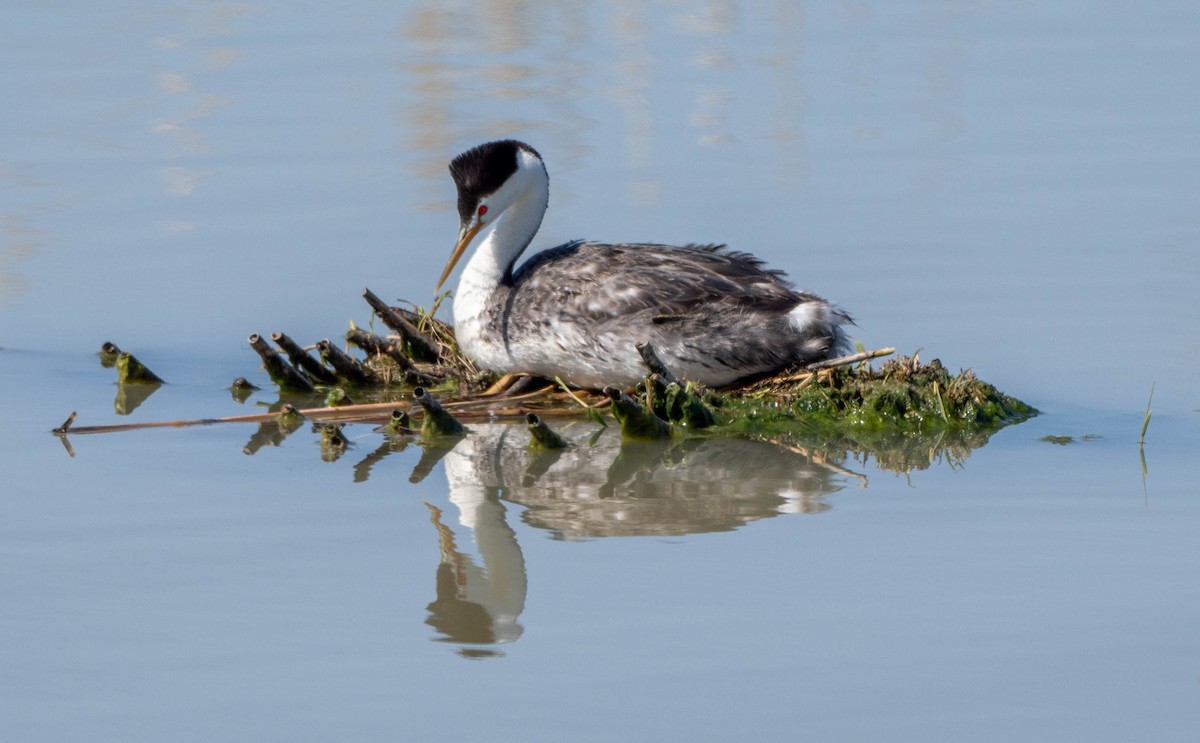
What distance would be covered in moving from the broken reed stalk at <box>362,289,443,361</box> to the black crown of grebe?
316 mm

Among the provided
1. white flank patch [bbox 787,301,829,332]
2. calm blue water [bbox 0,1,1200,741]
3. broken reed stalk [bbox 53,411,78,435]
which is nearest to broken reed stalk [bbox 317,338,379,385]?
calm blue water [bbox 0,1,1200,741]

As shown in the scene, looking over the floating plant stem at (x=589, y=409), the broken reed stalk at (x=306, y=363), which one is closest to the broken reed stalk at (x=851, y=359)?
the floating plant stem at (x=589, y=409)

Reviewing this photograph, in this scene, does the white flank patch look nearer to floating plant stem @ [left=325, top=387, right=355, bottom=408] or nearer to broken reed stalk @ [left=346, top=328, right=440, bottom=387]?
broken reed stalk @ [left=346, top=328, right=440, bottom=387]

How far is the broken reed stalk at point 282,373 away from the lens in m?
8.48

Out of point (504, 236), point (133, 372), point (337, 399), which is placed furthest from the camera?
point (504, 236)

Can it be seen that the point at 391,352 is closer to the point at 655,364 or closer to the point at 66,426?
the point at 655,364

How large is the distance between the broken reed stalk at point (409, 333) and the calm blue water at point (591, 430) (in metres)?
0.62

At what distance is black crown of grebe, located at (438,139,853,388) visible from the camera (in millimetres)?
8195

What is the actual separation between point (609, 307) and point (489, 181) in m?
0.93

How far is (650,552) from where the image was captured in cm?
641

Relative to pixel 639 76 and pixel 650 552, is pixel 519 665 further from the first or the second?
pixel 639 76

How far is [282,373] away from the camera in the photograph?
865 cm

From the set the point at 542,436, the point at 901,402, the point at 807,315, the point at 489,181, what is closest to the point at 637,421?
the point at 542,436

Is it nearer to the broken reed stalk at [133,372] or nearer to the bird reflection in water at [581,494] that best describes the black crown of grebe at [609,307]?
the bird reflection in water at [581,494]
